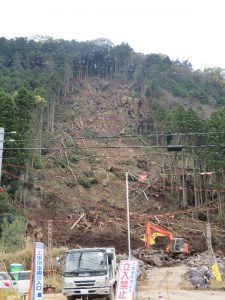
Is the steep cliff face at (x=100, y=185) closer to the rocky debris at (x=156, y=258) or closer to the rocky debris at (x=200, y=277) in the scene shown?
the rocky debris at (x=156, y=258)

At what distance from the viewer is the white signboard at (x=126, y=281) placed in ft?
32.7

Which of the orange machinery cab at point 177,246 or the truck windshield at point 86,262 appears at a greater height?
the truck windshield at point 86,262

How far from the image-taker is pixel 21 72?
225 ft

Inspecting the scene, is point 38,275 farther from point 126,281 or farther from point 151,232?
point 151,232

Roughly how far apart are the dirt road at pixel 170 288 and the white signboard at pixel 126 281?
21.5 ft

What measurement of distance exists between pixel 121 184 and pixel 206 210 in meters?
11.2

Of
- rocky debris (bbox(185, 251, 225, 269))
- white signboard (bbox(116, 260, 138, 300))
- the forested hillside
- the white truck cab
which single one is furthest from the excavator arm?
white signboard (bbox(116, 260, 138, 300))

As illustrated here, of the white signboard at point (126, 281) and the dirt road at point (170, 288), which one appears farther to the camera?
the dirt road at point (170, 288)

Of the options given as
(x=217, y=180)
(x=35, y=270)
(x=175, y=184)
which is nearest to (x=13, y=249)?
(x=35, y=270)

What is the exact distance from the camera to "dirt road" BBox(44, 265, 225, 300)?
17.3m

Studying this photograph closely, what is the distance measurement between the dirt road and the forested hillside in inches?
246

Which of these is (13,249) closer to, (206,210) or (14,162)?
(14,162)

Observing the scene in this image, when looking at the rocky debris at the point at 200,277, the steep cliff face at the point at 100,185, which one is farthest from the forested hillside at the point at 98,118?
the rocky debris at the point at 200,277

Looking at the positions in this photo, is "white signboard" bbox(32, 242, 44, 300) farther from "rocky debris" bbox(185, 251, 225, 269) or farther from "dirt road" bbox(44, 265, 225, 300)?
"rocky debris" bbox(185, 251, 225, 269)
